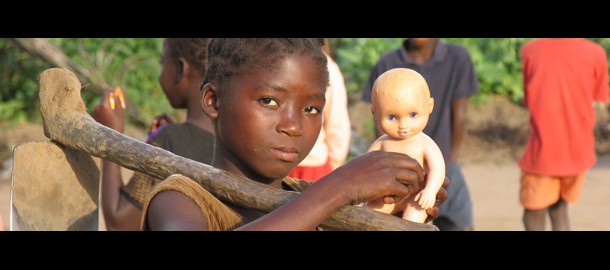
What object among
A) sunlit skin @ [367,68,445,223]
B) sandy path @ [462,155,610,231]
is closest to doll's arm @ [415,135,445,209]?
sunlit skin @ [367,68,445,223]

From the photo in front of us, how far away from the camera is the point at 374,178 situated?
1750 millimetres

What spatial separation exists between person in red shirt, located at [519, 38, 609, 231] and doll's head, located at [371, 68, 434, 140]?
3.60 metres

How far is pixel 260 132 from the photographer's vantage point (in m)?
2.04

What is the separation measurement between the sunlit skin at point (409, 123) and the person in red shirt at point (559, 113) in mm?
3579

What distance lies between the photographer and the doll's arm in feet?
6.56

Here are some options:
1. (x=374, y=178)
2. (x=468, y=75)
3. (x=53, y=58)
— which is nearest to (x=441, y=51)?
(x=468, y=75)

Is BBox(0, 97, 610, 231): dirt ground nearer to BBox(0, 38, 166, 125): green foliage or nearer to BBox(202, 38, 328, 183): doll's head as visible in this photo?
BBox(0, 38, 166, 125): green foliage

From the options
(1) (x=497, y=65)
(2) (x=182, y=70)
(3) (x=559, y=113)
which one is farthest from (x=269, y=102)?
(1) (x=497, y=65)

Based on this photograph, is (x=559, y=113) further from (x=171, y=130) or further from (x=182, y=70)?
(x=171, y=130)

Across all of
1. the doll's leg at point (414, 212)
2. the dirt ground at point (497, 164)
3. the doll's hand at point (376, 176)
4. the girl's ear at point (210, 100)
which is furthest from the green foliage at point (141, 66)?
the doll's hand at point (376, 176)

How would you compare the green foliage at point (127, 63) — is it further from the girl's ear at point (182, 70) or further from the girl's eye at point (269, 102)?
the girl's eye at point (269, 102)

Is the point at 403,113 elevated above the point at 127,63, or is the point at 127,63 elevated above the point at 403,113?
the point at 127,63

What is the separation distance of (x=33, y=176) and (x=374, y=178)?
106cm

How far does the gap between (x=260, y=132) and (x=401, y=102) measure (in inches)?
12.9
